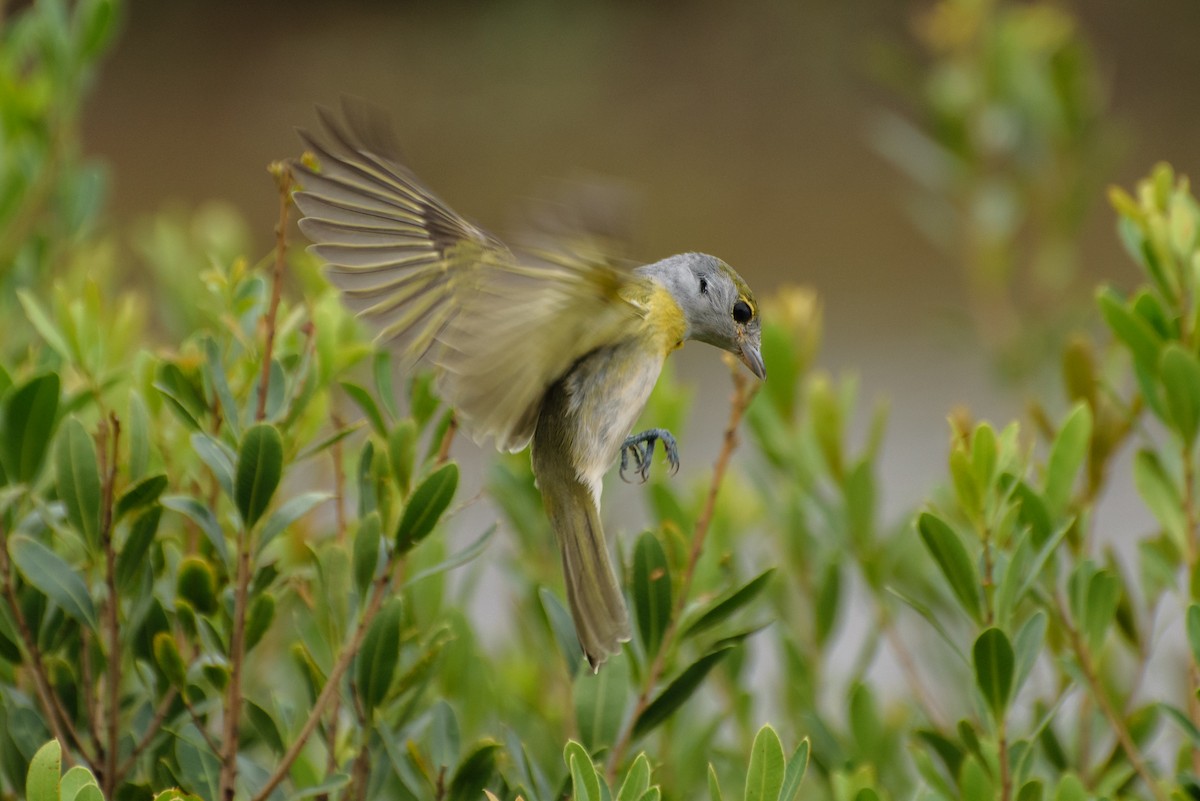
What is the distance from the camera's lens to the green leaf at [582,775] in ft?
3.25

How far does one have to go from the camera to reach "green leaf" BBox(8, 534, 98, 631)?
1157 millimetres

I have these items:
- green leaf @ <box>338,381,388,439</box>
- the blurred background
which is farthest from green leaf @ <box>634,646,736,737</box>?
the blurred background

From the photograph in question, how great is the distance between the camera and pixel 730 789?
1569 millimetres

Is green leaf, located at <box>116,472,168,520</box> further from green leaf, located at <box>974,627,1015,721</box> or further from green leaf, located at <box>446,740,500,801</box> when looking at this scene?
green leaf, located at <box>974,627,1015,721</box>

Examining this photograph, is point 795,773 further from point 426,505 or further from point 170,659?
point 170,659

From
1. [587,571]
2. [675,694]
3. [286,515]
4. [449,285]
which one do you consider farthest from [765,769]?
[449,285]

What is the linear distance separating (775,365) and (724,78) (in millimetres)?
10532

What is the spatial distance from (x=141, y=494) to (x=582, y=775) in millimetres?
459

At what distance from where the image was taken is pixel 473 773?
3.91 ft

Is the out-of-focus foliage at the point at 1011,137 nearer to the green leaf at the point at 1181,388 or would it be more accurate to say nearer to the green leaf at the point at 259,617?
the green leaf at the point at 1181,388

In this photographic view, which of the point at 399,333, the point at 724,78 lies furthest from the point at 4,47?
the point at 724,78

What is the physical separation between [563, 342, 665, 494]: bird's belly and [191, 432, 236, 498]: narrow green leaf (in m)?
0.31

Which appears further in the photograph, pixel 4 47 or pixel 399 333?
pixel 4 47

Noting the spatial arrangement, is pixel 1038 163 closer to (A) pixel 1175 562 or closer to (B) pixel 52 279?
(A) pixel 1175 562
